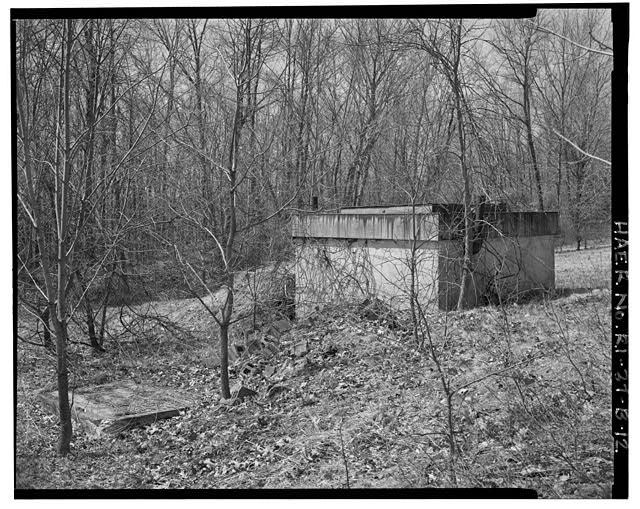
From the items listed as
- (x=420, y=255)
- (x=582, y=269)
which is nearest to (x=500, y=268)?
(x=420, y=255)

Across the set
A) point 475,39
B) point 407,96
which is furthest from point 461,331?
point 407,96

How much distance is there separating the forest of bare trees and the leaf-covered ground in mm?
633

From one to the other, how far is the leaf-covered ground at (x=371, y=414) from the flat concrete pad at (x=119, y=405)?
0.48 feet

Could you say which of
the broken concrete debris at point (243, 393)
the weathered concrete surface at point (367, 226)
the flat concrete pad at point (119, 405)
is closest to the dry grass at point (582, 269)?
the weathered concrete surface at point (367, 226)

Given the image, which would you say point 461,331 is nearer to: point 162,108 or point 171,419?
point 171,419

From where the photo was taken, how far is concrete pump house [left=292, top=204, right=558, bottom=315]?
655 cm

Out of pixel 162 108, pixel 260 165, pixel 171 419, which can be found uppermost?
pixel 162 108

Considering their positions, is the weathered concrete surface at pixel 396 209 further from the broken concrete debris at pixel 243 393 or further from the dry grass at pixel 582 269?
the broken concrete debris at pixel 243 393

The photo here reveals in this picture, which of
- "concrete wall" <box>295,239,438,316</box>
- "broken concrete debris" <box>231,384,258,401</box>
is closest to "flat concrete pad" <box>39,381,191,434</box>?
"broken concrete debris" <box>231,384,258,401</box>

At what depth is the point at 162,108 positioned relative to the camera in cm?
710

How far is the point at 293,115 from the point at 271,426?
19.0ft

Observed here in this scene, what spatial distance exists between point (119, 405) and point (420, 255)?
138 inches

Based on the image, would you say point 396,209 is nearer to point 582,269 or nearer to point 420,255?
point 420,255

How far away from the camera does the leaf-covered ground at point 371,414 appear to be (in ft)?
11.9
